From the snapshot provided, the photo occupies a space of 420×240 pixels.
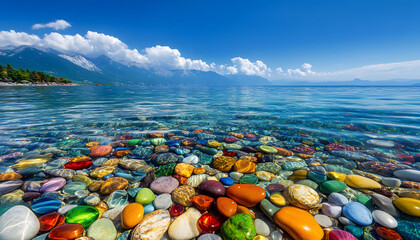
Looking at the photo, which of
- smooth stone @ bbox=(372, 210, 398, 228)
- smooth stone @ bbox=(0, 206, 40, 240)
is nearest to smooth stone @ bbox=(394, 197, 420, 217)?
smooth stone @ bbox=(372, 210, 398, 228)

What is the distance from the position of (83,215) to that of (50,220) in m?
0.42

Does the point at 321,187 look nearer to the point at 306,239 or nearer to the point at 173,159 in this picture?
the point at 306,239

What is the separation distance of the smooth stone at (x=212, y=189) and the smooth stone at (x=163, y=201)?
0.63 meters

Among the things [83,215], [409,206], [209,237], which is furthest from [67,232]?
[409,206]

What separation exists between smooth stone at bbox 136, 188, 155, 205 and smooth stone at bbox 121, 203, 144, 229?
14cm

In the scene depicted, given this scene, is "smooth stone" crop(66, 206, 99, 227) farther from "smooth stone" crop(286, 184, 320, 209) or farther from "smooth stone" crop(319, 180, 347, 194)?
"smooth stone" crop(319, 180, 347, 194)

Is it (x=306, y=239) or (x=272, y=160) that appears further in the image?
(x=272, y=160)

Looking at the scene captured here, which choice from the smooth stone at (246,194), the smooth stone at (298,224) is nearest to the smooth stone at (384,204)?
the smooth stone at (298,224)

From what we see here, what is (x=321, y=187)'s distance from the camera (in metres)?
3.23

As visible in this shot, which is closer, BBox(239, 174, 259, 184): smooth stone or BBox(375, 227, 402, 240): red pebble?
BBox(375, 227, 402, 240): red pebble

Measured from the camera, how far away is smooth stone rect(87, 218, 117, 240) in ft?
7.11

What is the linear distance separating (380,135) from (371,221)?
278 inches

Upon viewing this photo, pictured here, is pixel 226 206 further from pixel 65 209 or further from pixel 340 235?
pixel 65 209

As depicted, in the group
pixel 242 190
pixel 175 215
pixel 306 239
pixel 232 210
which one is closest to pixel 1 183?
pixel 175 215
